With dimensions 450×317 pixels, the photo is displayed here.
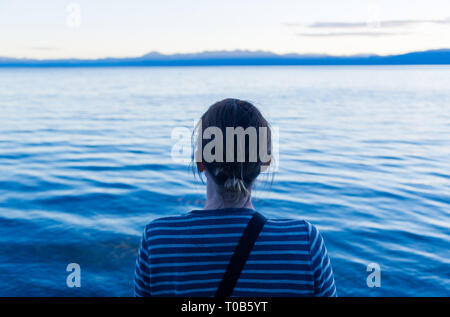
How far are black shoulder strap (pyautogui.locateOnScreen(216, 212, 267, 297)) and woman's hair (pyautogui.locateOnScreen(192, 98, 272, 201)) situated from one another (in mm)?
153

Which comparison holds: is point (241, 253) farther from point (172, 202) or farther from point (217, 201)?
point (172, 202)

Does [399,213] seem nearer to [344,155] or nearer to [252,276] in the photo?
[344,155]

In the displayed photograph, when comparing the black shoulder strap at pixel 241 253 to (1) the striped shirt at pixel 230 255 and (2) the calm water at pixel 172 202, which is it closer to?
(1) the striped shirt at pixel 230 255

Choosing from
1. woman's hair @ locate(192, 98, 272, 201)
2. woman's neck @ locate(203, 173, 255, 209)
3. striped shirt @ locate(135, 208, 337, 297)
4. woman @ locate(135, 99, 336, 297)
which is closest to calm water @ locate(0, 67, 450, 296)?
woman's hair @ locate(192, 98, 272, 201)

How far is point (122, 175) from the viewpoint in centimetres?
1154

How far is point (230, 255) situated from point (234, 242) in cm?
6

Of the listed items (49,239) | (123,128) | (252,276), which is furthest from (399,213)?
(123,128)

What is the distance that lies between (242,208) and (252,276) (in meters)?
0.30

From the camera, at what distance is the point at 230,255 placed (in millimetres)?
1790

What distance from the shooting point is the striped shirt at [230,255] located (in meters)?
1.79

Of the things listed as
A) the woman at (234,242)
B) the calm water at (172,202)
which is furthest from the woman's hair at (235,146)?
the calm water at (172,202)

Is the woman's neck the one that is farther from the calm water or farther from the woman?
the calm water
